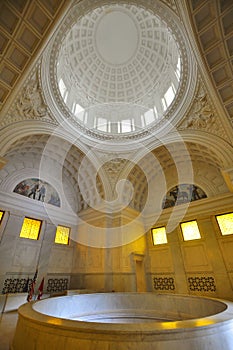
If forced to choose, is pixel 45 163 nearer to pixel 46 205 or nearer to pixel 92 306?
pixel 46 205

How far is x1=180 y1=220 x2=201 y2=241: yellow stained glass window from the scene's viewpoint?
37.7 feet

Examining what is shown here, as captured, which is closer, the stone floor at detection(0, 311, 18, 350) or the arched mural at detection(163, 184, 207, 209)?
the stone floor at detection(0, 311, 18, 350)

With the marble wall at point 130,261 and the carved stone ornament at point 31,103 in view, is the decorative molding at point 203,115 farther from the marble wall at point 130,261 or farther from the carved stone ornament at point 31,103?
the carved stone ornament at point 31,103

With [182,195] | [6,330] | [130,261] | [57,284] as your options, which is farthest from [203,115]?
[57,284]

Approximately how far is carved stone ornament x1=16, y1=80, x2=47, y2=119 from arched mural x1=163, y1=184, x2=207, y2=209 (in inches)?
408

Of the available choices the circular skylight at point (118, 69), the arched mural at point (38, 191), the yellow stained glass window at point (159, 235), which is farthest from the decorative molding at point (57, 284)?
the circular skylight at point (118, 69)

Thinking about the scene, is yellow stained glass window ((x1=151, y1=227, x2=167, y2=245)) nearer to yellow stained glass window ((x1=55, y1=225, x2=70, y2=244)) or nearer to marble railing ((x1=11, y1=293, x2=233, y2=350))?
yellow stained glass window ((x1=55, y1=225, x2=70, y2=244))

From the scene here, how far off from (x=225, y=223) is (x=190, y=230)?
215 cm

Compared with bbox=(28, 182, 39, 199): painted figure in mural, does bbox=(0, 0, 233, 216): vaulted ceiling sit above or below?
above

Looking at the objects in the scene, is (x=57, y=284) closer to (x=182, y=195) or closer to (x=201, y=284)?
(x=201, y=284)

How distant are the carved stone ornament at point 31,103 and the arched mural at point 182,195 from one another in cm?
1036

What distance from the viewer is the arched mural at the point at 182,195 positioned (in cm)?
1225

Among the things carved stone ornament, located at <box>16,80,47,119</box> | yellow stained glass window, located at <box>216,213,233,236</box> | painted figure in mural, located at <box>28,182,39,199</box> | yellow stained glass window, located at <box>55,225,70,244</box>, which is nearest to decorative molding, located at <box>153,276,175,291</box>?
yellow stained glass window, located at <box>216,213,233,236</box>

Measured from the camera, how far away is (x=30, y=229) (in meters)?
11.4
